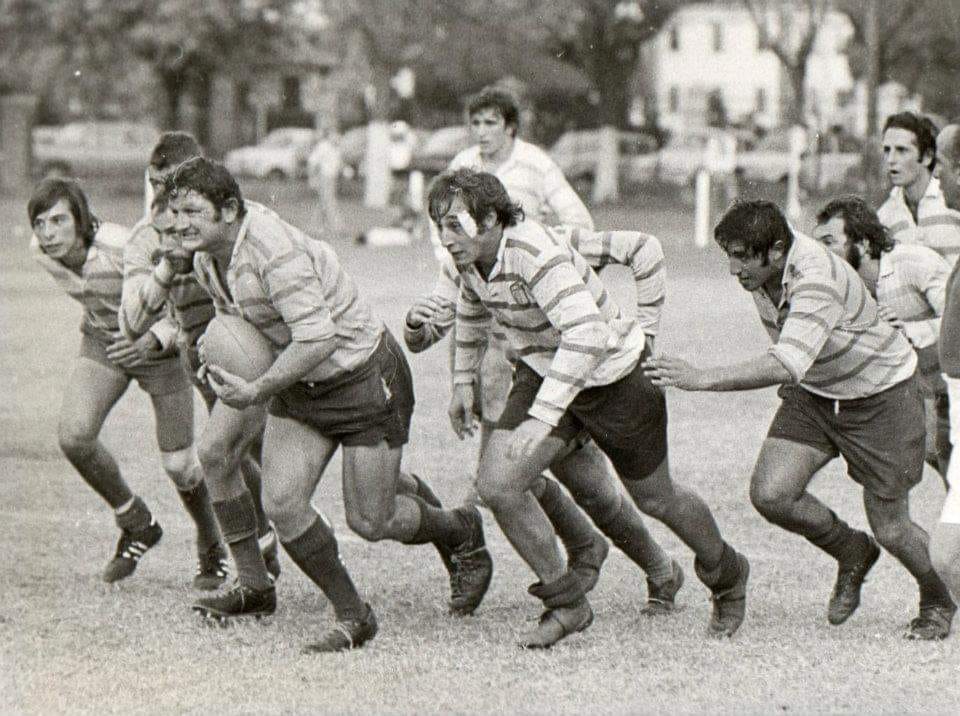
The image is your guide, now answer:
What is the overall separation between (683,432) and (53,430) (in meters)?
4.11

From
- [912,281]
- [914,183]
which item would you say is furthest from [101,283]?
[914,183]

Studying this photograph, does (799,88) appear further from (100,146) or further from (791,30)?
(100,146)

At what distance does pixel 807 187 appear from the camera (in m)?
38.2

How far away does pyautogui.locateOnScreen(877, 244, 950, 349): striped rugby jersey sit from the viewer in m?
7.23

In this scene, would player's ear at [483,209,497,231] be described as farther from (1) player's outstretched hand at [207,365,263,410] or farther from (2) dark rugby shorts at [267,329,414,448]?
(1) player's outstretched hand at [207,365,263,410]

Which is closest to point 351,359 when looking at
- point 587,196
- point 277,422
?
point 277,422

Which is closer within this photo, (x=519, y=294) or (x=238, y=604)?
(x=519, y=294)

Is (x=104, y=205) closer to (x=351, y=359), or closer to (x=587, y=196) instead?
Result: (x=587, y=196)

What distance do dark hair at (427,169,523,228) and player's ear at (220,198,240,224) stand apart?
2.15 feet

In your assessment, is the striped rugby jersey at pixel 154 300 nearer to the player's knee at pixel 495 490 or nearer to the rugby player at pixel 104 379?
the rugby player at pixel 104 379

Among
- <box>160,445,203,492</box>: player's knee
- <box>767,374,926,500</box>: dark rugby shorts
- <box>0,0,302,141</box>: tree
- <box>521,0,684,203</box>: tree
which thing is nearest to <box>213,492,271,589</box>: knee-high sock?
<box>160,445,203,492</box>: player's knee

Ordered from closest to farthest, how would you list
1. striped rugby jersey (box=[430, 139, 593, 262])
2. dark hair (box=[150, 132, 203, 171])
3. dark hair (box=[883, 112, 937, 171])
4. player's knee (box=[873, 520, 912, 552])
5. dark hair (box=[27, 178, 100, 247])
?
player's knee (box=[873, 520, 912, 552]), dark hair (box=[150, 132, 203, 171]), dark hair (box=[27, 178, 100, 247]), dark hair (box=[883, 112, 937, 171]), striped rugby jersey (box=[430, 139, 593, 262])

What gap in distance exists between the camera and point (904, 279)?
726 cm

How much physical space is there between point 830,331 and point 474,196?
1.30 m
